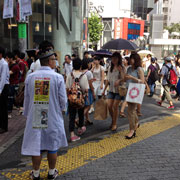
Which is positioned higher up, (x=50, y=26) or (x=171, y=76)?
(x=50, y=26)

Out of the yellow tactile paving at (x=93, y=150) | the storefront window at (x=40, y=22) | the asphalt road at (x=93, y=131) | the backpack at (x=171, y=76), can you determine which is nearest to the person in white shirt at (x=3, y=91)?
the asphalt road at (x=93, y=131)

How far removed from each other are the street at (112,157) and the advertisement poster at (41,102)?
997 mm

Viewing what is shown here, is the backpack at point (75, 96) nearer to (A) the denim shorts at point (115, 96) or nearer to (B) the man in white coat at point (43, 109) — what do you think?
(A) the denim shorts at point (115, 96)

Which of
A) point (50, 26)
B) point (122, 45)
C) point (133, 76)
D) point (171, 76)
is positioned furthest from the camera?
point (50, 26)

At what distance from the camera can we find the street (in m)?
3.74

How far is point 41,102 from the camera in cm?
320

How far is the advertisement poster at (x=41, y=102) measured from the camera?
318 cm

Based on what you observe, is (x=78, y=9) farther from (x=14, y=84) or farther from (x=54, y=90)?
(x=54, y=90)

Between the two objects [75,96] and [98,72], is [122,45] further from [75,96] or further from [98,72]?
[75,96]

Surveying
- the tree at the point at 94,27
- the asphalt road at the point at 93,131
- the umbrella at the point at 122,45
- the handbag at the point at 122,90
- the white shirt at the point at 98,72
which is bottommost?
the asphalt road at the point at 93,131

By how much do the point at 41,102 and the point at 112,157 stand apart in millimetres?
1831

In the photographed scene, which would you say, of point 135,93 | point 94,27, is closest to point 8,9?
point 135,93

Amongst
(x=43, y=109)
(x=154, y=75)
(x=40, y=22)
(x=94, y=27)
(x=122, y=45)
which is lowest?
(x=154, y=75)

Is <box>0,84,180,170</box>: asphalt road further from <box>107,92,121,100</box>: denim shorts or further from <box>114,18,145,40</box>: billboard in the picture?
<box>114,18,145,40</box>: billboard
